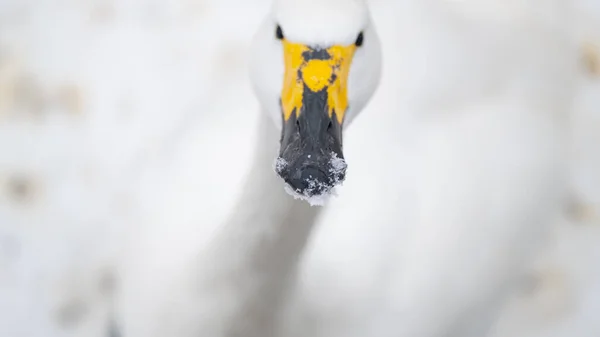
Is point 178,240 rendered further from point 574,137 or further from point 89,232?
point 574,137

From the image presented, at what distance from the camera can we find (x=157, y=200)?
56.0 inches

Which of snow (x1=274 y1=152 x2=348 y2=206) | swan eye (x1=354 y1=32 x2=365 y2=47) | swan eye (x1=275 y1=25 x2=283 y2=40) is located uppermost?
swan eye (x1=354 y1=32 x2=365 y2=47)

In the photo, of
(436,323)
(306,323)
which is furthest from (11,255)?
(436,323)

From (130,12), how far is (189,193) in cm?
45

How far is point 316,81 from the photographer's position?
97cm

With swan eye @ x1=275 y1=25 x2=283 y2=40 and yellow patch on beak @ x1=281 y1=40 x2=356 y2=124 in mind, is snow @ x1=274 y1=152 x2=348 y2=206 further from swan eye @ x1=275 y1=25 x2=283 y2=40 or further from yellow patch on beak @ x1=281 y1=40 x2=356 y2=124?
swan eye @ x1=275 y1=25 x2=283 y2=40

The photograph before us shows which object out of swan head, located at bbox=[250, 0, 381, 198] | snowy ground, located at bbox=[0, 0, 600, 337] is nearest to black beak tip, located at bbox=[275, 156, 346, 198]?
swan head, located at bbox=[250, 0, 381, 198]

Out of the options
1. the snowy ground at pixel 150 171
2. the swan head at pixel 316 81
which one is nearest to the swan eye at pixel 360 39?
the swan head at pixel 316 81

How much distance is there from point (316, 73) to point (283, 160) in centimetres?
13

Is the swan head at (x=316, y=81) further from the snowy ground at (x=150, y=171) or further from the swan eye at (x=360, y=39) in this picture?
the snowy ground at (x=150, y=171)

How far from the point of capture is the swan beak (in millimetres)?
889

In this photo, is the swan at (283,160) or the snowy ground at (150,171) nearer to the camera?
the swan at (283,160)

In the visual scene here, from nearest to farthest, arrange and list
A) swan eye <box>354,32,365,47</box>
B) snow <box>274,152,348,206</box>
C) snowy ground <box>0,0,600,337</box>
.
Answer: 1. snow <box>274,152,348,206</box>
2. swan eye <box>354,32,365,47</box>
3. snowy ground <box>0,0,600,337</box>

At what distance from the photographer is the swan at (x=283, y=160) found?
93 centimetres
